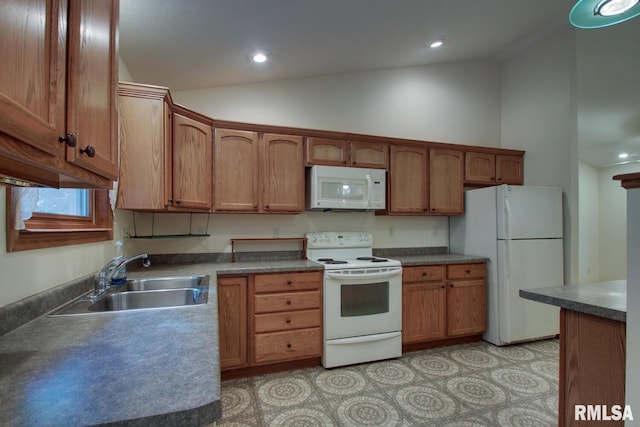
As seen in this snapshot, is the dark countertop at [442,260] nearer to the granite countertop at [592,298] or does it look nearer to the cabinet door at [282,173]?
the cabinet door at [282,173]

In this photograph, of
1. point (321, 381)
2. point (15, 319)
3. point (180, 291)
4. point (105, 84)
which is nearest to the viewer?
point (105, 84)

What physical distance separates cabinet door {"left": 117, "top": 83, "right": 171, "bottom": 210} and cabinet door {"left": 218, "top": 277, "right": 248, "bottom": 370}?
0.80 meters

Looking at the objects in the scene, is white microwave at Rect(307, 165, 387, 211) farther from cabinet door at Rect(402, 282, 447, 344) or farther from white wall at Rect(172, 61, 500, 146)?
cabinet door at Rect(402, 282, 447, 344)

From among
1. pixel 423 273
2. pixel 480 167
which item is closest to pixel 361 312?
pixel 423 273

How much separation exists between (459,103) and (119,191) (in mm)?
3775

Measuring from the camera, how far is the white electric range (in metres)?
2.56

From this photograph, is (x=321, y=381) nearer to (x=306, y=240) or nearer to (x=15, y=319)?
(x=306, y=240)

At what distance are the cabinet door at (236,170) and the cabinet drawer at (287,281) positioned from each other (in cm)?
66

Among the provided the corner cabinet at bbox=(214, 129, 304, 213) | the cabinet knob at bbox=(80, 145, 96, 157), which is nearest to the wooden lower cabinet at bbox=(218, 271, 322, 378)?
the corner cabinet at bbox=(214, 129, 304, 213)

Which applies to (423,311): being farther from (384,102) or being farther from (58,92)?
(58,92)

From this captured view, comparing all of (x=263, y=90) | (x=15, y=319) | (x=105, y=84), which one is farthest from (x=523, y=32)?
(x=15, y=319)

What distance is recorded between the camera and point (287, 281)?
8.27ft

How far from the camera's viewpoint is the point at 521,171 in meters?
3.62

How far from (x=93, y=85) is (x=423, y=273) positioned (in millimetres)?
2842
